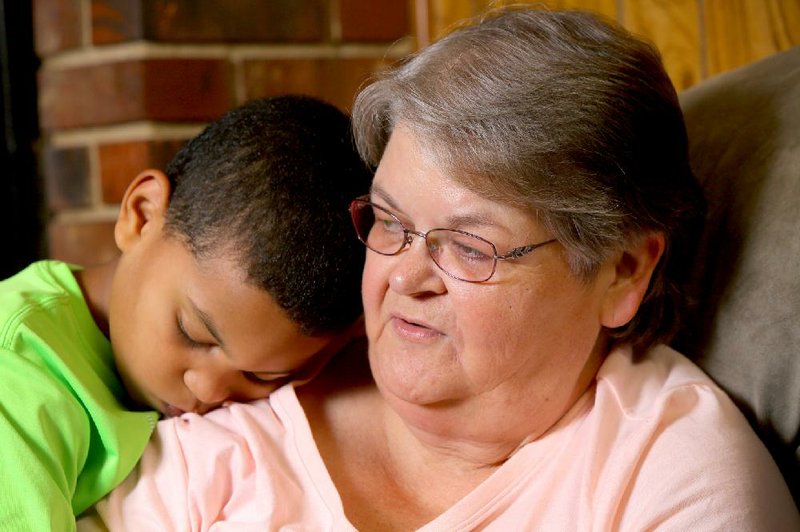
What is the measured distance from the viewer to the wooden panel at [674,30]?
222 cm

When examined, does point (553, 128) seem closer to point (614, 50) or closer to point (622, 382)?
point (614, 50)

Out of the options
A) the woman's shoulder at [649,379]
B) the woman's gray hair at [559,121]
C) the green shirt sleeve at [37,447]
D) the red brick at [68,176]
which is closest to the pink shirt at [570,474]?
the woman's shoulder at [649,379]

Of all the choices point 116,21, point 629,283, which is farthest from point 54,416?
point 116,21

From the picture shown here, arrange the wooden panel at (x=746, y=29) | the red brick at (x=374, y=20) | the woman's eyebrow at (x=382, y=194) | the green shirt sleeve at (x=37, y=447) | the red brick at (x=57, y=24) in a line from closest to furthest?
the green shirt sleeve at (x=37, y=447) → the woman's eyebrow at (x=382, y=194) → the wooden panel at (x=746, y=29) → the red brick at (x=57, y=24) → the red brick at (x=374, y=20)

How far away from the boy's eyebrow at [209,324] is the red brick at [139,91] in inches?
37.2

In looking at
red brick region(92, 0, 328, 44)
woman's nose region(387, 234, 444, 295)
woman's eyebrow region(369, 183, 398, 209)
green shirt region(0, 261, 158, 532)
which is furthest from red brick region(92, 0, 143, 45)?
woman's nose region(387, 234, 444, 295)

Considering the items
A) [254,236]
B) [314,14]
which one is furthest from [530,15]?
[314,14]

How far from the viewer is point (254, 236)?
4.49 ft

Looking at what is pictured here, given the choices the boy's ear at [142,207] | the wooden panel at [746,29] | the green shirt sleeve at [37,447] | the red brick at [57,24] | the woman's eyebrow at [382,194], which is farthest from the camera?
the red brick at [57,24]

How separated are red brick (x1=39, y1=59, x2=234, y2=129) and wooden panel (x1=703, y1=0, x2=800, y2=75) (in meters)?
1.17

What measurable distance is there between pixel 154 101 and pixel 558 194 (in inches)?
52.2

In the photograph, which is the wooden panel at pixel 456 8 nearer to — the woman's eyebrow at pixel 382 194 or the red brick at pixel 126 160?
the red brick at pixel 126 160

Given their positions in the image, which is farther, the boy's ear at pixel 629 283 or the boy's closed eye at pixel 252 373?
the boy's closed eye at pixel 252 373

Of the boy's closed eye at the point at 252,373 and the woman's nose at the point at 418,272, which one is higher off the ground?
the woman's nose at the point at 418,272
